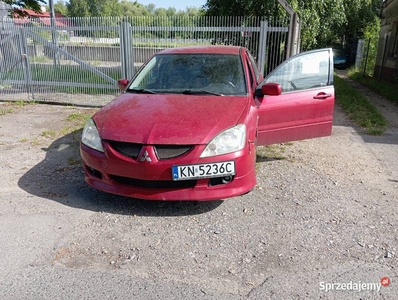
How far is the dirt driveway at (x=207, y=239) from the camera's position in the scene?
2422 millimetres

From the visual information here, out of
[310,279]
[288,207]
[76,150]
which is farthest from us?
[76,150]

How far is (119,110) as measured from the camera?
3.73m

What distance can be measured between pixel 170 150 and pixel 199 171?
334mm

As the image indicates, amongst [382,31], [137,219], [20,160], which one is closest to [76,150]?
[20,160]

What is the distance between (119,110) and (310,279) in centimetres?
254

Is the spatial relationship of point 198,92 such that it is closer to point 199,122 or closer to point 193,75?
point 193,75

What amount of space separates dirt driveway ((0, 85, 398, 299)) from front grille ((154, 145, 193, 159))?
0.67 metres

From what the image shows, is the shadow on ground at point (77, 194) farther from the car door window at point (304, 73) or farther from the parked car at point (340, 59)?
the parked car at point (340, 59)

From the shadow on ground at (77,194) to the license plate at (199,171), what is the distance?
1.77 feet

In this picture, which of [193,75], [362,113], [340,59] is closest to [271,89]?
[193,75]

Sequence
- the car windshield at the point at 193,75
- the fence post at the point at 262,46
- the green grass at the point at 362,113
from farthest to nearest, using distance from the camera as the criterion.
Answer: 1. the fence post at the point at 262,46
2. the green grass at the point at 362,113
3. the car windshield at the point at 193,75

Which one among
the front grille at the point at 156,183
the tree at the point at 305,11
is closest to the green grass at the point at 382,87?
the tree at the point at 305,11

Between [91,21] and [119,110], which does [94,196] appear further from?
[91,21]

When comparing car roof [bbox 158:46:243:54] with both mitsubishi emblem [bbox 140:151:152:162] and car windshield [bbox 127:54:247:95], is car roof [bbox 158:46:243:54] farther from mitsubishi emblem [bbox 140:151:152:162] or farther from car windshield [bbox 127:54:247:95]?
mitsubishi emblem [bbox 140:151:152:162]
